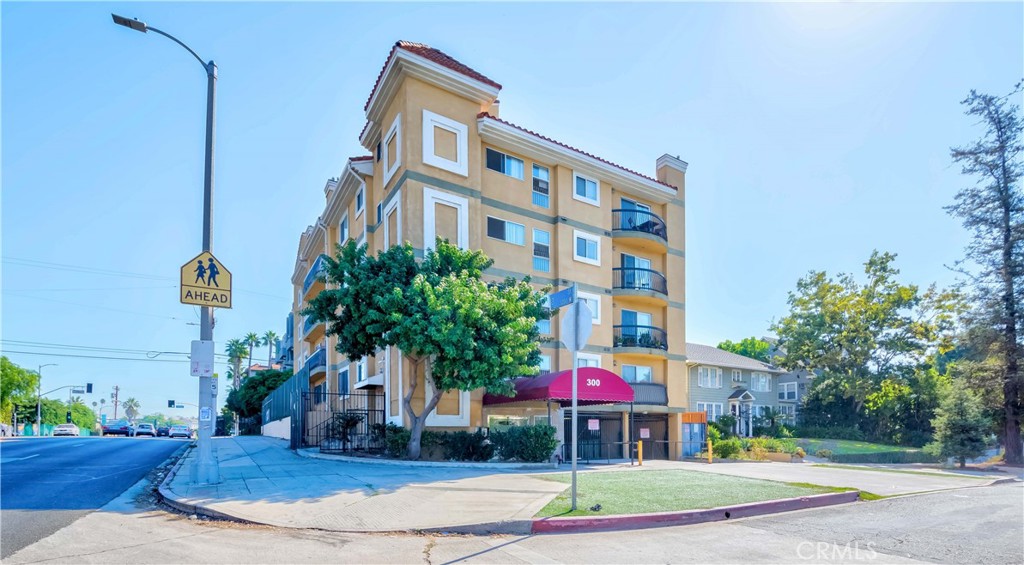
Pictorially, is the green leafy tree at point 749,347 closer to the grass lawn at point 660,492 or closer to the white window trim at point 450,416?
the white window trim at point 450,416

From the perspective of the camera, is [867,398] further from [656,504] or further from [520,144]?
[656,504]

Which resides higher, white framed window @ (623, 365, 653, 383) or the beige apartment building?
the beige apartment building

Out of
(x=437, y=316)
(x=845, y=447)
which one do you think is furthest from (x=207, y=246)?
(x=845, y=447)

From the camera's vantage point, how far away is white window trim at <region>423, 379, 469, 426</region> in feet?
65.4

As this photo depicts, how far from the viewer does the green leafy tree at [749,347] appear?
74250mm

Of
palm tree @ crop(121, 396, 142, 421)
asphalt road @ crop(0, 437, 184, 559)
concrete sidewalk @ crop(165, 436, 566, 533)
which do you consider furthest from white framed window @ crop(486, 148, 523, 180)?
palm tree @ crop(121, 396, 142, 421)

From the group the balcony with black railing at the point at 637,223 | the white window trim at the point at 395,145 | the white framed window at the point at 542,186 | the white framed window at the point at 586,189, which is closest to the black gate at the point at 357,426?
the white window trim at the point at 395,145

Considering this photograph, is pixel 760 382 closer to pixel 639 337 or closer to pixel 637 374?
pixel 637 374

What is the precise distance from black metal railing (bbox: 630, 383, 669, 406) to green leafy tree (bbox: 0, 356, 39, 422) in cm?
6806

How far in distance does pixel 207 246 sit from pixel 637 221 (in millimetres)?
20018

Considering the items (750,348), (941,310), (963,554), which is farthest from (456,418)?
(750,348)

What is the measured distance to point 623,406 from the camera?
2638 cm

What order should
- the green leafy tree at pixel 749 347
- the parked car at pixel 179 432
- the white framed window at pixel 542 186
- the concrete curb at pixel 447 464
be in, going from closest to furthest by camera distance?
the concrete curb at pixel 447 464
the white framed window at pixel 542 186
the parked car at pixel 179 432
the green leafy tree at pixel 749 347

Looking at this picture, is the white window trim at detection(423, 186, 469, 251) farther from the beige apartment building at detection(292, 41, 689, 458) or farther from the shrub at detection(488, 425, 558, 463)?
the shrub at detection(488, 425, 558, 463)
